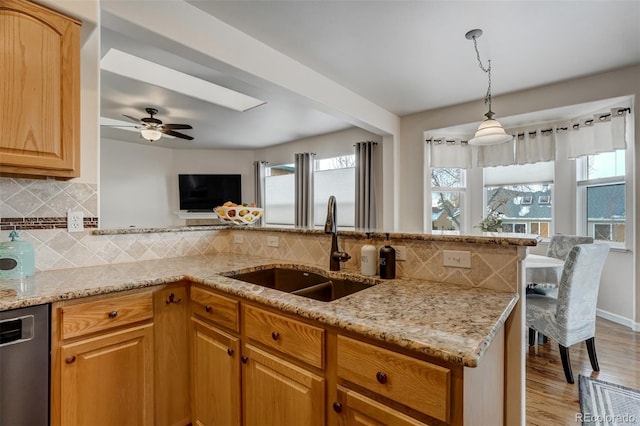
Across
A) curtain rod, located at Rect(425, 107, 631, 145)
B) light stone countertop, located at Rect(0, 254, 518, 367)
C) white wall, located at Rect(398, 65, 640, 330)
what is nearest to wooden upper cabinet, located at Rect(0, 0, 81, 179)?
light stone countertop, located at Rect(0, 254, 518, 367)

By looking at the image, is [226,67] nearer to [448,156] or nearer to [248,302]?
[248,302]

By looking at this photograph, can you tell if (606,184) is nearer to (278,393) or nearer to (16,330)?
(278,393)

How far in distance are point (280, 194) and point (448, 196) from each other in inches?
135

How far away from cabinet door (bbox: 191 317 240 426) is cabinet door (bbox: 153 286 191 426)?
0.16 ft

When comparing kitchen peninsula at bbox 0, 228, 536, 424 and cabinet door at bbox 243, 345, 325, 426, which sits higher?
kitchen peninsula at bbox 0, 228, 536, 424

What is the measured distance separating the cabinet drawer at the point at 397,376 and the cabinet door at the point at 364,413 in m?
0.04

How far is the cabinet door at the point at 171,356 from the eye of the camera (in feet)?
5.04

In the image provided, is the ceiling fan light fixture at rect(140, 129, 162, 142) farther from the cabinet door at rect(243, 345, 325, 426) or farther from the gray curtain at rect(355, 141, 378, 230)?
the cabinet door at rect(243, 345, 325, 426)

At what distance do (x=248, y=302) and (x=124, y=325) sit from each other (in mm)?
644

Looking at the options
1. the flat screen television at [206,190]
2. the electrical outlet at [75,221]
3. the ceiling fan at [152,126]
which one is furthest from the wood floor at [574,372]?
the flat screen television at [206,190]

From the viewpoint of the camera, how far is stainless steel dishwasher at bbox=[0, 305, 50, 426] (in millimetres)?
1096

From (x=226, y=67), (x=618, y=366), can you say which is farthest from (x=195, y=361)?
(x=618, y=366)

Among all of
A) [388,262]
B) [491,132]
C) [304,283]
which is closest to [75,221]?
[304,283]

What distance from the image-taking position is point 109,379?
1382mm
